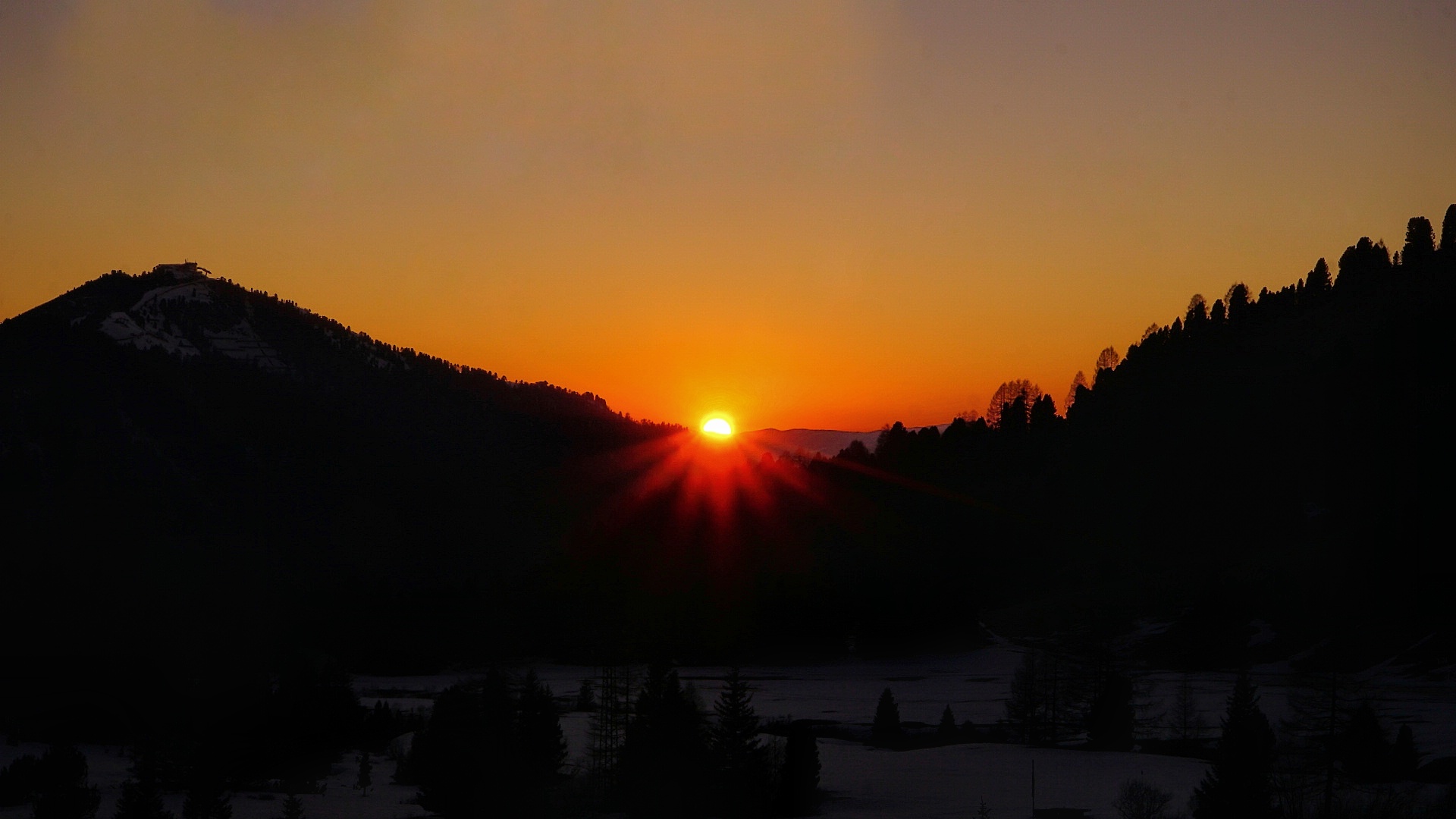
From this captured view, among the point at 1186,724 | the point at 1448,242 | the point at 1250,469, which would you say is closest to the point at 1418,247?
the point at 1448,242

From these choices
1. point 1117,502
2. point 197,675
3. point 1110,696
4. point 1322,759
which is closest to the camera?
point 1322,759

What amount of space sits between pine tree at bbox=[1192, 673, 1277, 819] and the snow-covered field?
19.5 feet

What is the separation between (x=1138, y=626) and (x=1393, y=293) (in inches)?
2962

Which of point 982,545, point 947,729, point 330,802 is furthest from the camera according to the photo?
point 982,545

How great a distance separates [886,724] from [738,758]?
22.4 meters

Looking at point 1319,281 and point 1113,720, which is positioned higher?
point 1319,281

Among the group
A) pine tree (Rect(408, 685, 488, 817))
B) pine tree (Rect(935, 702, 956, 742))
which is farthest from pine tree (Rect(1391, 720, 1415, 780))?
pine tree (Rect(408, 685, 488, 817))

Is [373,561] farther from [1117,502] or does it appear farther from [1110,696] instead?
[1110,696]

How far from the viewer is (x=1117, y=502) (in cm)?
14588

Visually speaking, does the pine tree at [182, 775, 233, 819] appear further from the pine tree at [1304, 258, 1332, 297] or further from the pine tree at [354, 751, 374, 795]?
the pine tree at [1304, 258, 1332, 297]

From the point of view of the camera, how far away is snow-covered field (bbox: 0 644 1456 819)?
49000 mm

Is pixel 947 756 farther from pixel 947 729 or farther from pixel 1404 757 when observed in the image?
pixel 1404 757

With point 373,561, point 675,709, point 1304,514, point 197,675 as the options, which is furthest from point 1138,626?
point 373,561

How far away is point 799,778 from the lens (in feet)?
158
